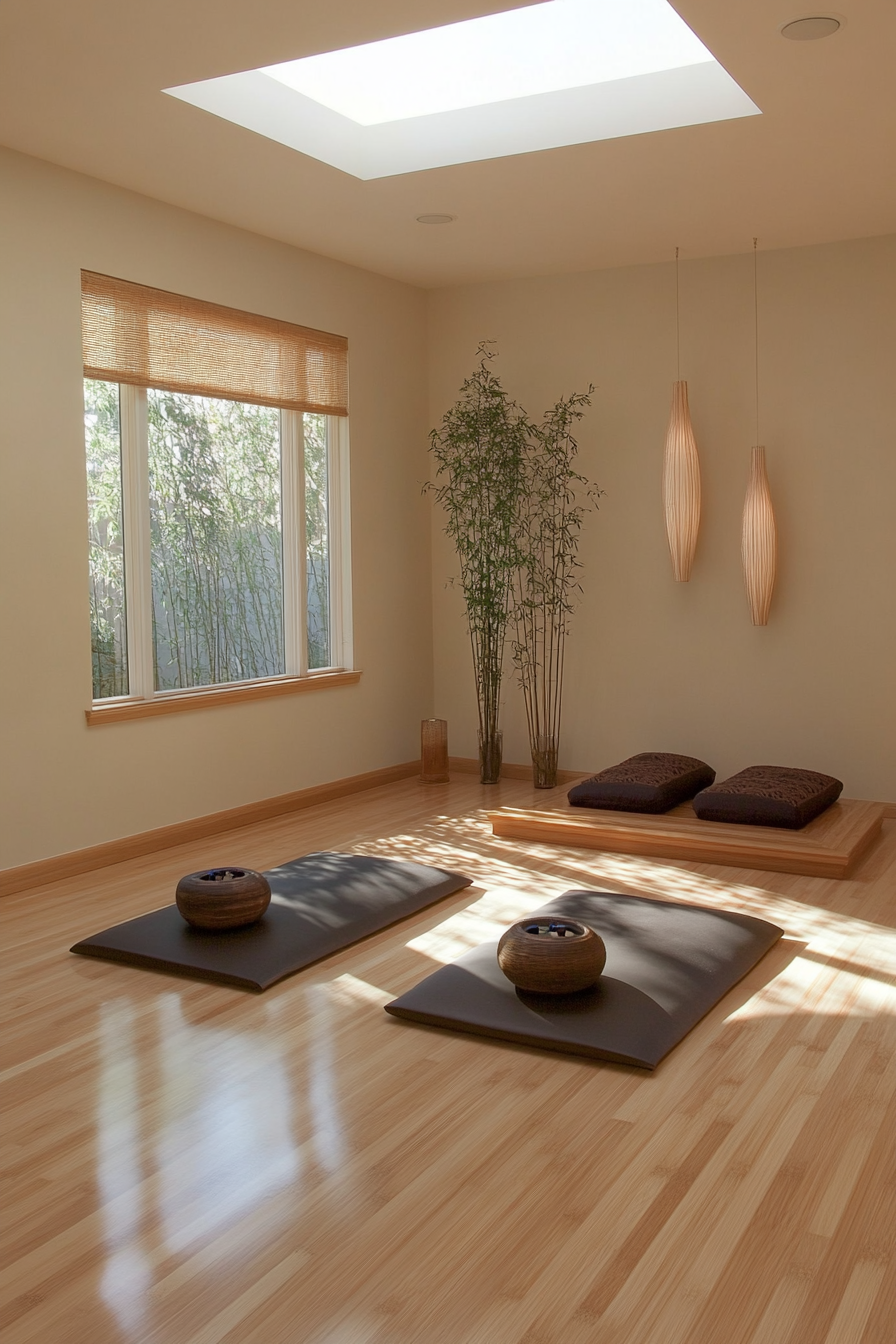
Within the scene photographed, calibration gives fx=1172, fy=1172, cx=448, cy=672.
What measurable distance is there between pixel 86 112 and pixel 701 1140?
3586mm

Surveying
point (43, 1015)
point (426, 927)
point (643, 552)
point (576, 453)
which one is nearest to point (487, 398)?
point (576, 453)

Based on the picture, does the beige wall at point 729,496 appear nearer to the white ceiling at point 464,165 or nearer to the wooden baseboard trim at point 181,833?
the white ceiling at point 464,165

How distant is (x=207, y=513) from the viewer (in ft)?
17.4

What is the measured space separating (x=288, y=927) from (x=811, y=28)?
3044mm

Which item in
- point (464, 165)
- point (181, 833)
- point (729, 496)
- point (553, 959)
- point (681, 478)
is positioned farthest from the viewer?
point (729, 496)

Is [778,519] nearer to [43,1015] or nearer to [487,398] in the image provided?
[487,398]

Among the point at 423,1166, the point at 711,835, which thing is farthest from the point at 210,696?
the point at 423,1166

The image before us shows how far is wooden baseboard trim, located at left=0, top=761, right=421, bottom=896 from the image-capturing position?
444 centimetres

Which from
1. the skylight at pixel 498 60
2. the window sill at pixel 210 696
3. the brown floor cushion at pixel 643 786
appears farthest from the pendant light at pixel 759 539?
the window sill at pixel 210 696

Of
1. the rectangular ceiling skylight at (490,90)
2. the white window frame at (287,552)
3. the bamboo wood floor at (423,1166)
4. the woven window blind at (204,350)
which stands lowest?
the bamboo wood floor at (423,1166)

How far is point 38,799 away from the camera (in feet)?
14.7

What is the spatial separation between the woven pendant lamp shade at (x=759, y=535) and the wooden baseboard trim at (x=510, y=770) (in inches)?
56.2

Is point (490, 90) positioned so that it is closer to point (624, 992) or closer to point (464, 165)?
point (464, 165)

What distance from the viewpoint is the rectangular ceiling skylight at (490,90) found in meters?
4.04
